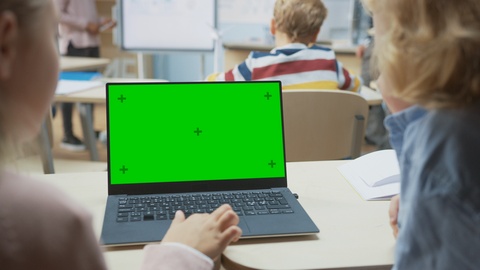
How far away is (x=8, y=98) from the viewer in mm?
538

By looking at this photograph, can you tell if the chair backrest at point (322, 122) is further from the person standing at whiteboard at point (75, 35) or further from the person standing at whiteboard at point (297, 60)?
the person standing at whiteboard at point (75, 35)

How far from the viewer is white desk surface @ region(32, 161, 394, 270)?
0.90 metres

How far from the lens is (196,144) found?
116 centimetres

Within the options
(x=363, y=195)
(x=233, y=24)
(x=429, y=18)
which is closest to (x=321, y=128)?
(x=363, y=195)

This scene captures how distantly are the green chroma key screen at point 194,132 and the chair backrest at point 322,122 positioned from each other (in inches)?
27.8

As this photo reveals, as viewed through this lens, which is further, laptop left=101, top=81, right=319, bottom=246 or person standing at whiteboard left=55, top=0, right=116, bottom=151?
person standing at whiteboard left=55, top=0, right=116, bottom=151

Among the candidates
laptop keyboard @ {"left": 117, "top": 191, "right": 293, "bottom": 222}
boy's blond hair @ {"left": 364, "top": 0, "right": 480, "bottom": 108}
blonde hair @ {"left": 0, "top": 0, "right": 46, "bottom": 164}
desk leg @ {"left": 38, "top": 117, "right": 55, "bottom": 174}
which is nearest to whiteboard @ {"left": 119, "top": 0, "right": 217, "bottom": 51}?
desk leg @ {"left": 38, "top": 117, "right": 55, "bottom": 174}

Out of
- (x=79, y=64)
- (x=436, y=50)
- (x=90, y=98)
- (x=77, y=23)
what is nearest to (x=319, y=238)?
(x=436, y=50)

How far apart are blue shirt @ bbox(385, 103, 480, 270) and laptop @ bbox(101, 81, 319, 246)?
1.30ft

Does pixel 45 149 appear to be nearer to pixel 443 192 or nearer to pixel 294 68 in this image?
pixel 294 68

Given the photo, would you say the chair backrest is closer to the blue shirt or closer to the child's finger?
the child's finger

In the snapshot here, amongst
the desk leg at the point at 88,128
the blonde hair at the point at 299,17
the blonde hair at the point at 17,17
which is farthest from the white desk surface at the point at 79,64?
the blonde hair at the point at 17,17

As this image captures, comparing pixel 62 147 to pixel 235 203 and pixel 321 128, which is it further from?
pixel 235 203

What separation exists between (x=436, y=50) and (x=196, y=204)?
22.9 inches
